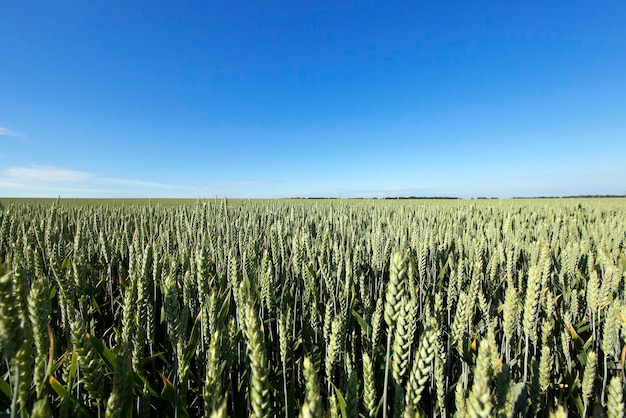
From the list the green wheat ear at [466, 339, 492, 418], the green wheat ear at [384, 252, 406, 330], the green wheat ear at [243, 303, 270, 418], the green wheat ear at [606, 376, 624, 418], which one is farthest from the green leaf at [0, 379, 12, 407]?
the green wheat ear at [606, 376, 624, 418]

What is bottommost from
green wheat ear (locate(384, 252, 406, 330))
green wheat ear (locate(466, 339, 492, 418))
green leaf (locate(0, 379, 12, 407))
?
→ green leaf (locate(0, 379, 12, 407))

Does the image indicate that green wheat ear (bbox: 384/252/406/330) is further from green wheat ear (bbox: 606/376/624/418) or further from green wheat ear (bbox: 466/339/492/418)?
green wheat ear (bbox: 606/376/624/418)

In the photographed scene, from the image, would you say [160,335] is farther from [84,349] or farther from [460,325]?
[460,325]

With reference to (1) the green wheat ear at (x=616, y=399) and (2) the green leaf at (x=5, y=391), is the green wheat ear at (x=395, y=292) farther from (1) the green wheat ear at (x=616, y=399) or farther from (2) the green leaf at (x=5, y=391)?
(2) the green leaf at (x=5, y=391)

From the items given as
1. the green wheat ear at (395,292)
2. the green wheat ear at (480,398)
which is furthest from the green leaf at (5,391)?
the green wheat ear at (480,398)

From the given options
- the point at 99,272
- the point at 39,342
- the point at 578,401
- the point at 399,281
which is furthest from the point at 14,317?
the point at 99,272

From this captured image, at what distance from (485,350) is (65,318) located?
1.85 meters

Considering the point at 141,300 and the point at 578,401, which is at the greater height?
the point at 141,300

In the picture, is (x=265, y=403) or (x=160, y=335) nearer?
(x=265, y=403)

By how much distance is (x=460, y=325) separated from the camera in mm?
1388

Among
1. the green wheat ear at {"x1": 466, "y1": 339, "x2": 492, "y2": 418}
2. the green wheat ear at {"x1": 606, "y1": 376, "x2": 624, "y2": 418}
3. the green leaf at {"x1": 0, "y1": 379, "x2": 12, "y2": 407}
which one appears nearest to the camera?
the green wheat ear at {"x1": 466, "y1": 339, "x2": 492, "y2": 418}

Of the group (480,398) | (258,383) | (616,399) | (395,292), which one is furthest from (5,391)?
(616,399)

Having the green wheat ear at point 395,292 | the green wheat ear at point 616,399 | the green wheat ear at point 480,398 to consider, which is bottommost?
the green wheat ear at point 616,399

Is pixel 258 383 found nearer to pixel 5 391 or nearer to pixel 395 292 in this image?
pixel 395 292
